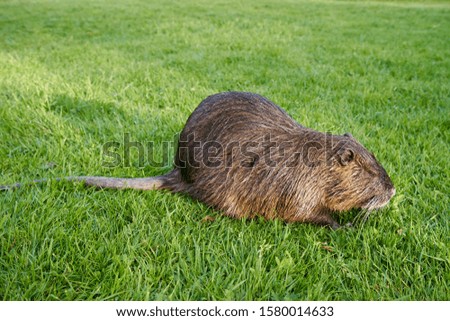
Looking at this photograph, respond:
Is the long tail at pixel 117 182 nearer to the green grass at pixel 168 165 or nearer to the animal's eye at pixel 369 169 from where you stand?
the green grass at pixel 168 165

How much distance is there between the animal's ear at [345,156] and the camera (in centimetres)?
237

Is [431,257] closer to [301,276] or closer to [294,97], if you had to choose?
[301,276]

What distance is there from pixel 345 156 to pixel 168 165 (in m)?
1.31

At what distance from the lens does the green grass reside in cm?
188

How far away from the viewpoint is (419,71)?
18.4ft

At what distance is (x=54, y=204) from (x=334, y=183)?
63.8 inches

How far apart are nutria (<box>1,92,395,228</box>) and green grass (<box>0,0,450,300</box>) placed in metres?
0.09

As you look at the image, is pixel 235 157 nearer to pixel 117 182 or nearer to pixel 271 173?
pixel 271 173

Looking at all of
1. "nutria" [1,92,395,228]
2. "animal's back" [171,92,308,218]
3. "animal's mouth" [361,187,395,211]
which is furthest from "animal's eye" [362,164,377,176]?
"animal's back" [171,92,308,218]

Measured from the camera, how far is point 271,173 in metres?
2.38

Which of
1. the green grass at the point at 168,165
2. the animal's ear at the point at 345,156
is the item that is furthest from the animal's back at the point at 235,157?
the animal's ear at the point at 345,156

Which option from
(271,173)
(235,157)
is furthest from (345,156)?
(235,157)
